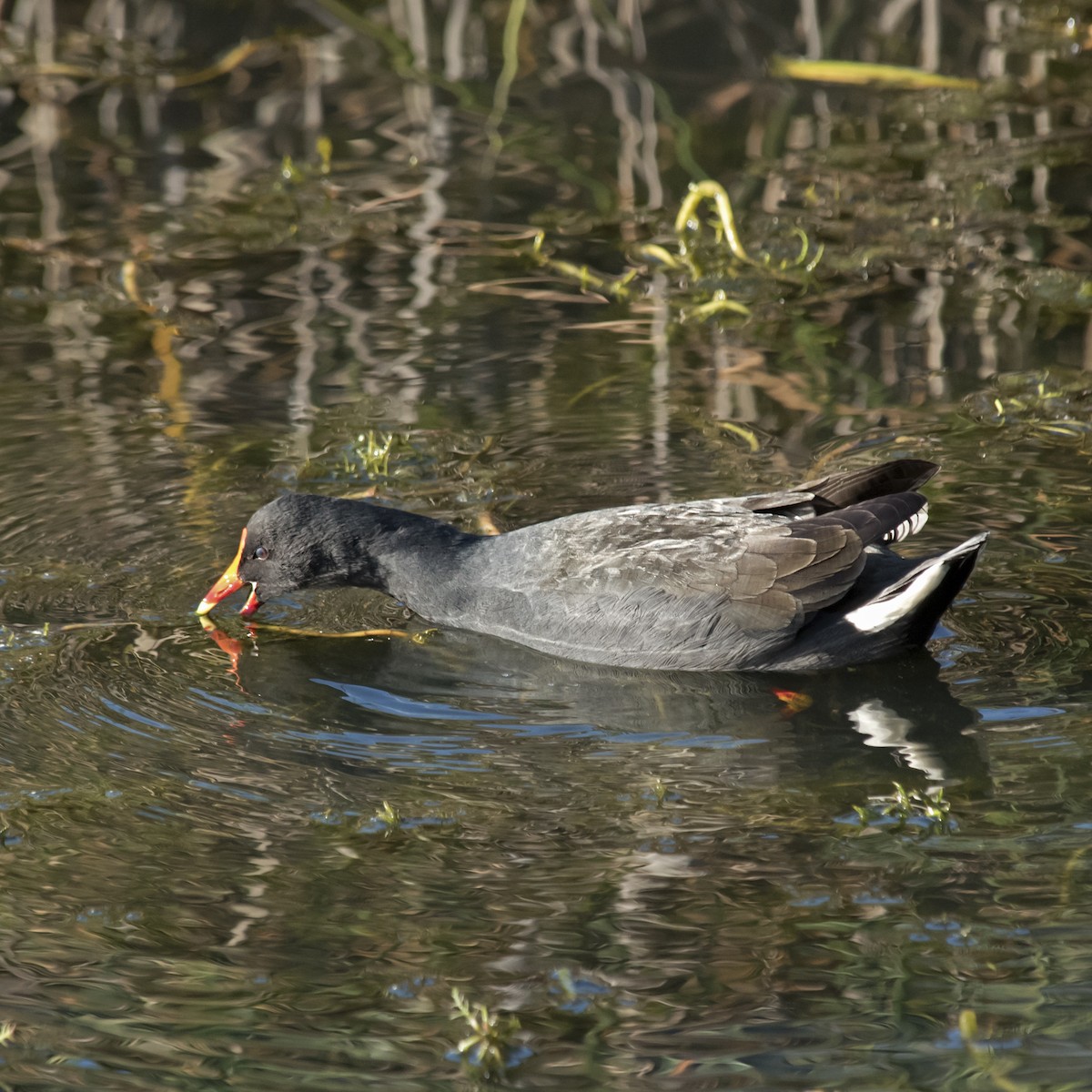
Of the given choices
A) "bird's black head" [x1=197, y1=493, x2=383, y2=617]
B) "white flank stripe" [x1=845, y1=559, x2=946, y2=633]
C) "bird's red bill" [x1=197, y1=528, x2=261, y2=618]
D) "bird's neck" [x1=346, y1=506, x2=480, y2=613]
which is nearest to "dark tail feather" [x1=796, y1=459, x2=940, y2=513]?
"white flank stripe" [x1=845, y1=559, x2=946, y2=633]

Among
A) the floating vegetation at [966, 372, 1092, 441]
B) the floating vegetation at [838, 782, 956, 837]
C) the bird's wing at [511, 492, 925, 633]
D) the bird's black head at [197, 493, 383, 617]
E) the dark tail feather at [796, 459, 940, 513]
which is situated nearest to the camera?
the floating vegetation at [838, 782, 956, 837]

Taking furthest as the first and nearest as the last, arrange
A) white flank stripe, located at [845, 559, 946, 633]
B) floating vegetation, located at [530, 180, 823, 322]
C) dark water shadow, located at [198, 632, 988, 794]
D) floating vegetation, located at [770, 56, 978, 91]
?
floating vegetation, located at [770, 56, 978, 91], floating vegetation, located at [530, 180, 823, 322], white flank stripe, located at [845, 559, 946, 633], dark water shadow, located at [198, 632, 988, 794]

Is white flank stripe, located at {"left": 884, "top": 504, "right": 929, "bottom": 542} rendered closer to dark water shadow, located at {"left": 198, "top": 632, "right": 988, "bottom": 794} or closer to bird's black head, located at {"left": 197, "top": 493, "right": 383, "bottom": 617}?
dark water shadow, located at {"left": 198, "top": 632, "right": 988, "bottom": 794}

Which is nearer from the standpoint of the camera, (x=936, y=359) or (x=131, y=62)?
(x=936, y=359)

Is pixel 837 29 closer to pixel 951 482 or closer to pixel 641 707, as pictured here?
pixel 951 482

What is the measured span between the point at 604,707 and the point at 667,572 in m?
0.43

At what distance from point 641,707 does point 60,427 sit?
269 centimetres

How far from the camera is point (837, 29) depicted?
32.5 feet

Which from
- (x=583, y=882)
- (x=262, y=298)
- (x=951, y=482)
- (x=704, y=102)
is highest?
(x=704, y=102)

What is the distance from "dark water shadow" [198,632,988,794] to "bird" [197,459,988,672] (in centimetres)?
8

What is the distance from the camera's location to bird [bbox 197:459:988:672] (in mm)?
4797

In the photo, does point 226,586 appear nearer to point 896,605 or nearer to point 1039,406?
point 896,605

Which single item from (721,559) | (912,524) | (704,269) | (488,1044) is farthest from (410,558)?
(704,269)

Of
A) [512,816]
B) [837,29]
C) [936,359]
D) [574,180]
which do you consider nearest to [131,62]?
[574,180]
